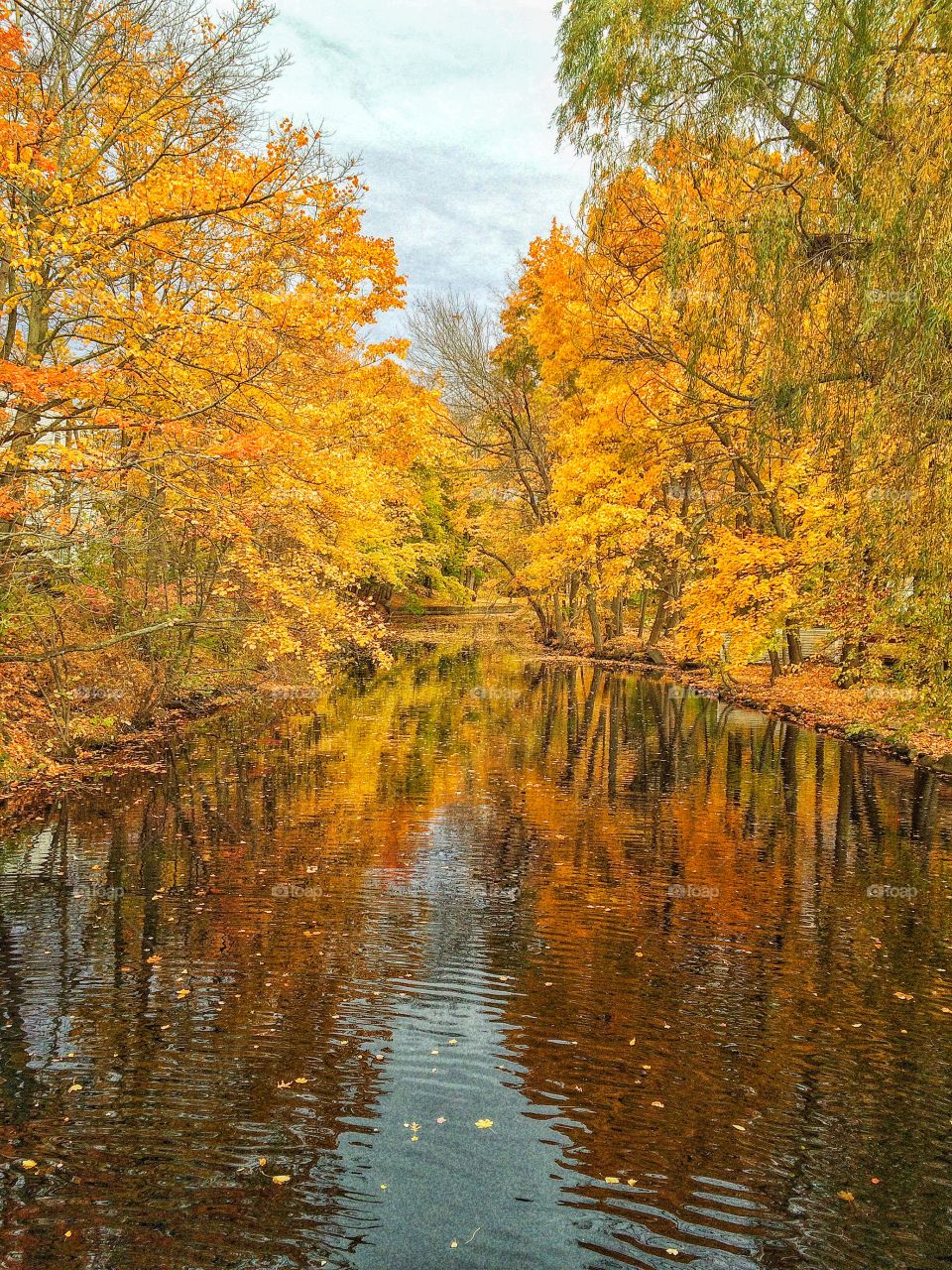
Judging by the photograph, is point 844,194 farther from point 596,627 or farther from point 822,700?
point 596,627

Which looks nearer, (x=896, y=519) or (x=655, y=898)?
(x=896, y=519)

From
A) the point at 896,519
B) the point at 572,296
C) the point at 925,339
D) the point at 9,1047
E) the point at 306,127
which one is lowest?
the point at 9,1047

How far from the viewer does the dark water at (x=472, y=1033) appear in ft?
12.1

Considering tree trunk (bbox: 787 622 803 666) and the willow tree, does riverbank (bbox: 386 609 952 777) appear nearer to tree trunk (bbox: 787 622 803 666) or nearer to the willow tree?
tree trunk (bbox: 787 622 803 666)

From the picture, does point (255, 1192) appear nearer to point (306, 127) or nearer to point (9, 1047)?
point (9, 1047)

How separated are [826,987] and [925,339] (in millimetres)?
4905

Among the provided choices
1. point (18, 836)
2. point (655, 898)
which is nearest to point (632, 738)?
point (655, 898)

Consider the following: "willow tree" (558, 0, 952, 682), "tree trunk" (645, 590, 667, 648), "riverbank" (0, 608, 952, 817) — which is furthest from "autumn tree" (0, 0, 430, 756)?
"tree trunk" (645, 590, 667, 648)

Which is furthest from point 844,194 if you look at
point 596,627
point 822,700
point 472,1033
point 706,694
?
point 596,627

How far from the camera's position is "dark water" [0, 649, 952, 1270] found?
3691 millimetres

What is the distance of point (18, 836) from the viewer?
30.7 ft

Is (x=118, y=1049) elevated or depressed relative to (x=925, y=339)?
depressed

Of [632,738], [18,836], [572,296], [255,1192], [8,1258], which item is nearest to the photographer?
[8,1258]

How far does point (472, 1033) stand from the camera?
5.34m
